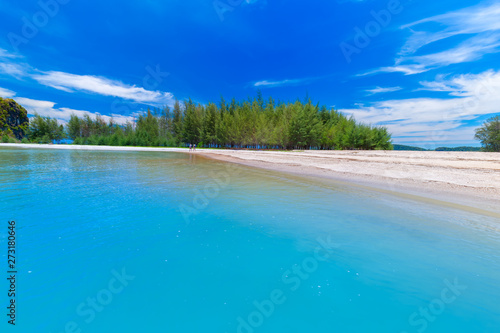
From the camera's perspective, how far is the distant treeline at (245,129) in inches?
1844

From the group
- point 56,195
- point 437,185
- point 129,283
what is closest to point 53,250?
point 129,283

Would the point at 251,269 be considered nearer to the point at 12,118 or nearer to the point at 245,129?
the point at 245,129

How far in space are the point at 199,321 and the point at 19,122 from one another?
127 m

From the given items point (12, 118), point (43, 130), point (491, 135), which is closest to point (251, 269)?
point (491, 135)

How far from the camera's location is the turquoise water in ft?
7.59

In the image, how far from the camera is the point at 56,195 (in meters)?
6.99

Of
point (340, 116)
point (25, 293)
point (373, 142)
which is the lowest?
point (25, 293)

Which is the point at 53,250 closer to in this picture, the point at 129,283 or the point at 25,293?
the point at 25,293

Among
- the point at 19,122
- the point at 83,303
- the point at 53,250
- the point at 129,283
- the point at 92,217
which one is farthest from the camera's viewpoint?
the point at 19,122

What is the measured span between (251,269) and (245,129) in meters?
51.6

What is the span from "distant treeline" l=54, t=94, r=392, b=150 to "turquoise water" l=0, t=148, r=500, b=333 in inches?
1688

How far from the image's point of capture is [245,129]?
5362cm

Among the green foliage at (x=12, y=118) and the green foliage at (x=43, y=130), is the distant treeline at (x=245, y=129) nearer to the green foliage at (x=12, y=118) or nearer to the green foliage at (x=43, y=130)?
the green foliage at (x=43, y=130)

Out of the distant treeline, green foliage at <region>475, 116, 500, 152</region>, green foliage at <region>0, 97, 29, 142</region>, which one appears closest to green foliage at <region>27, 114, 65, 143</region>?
the distant treeline
